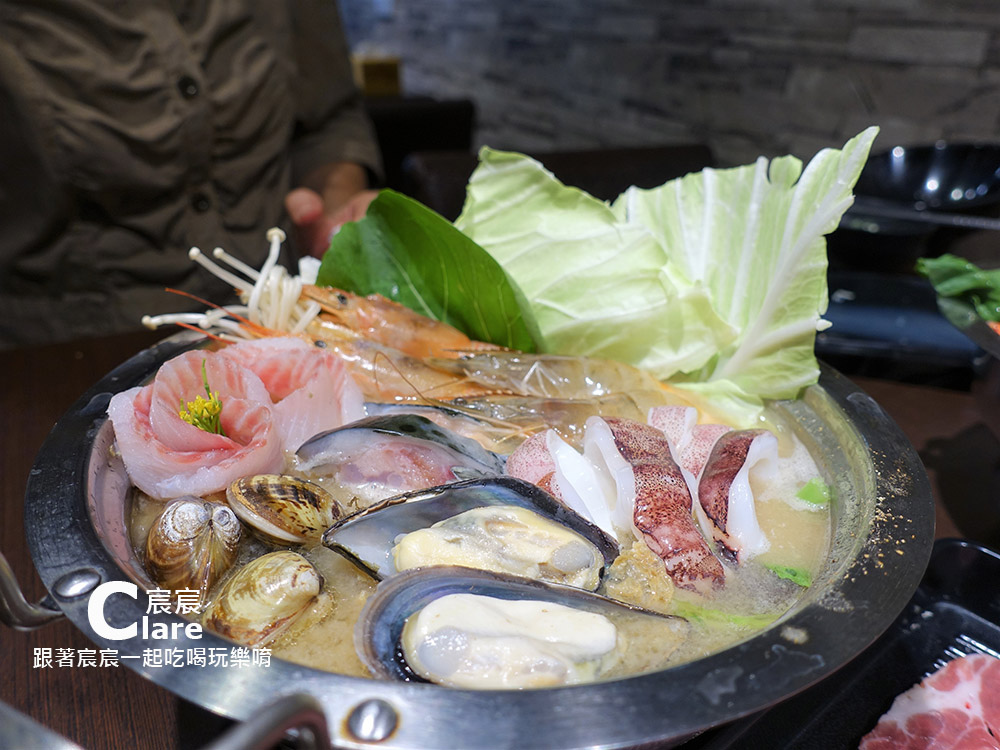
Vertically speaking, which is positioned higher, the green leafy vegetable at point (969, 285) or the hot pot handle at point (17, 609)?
the green leafy vegetable at point (969, 285)

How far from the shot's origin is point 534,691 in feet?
1.98

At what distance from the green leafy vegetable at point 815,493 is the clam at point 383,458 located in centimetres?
52

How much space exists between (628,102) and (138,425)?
4724 millimetres

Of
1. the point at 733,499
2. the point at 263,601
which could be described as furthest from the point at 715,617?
the point at 263,601

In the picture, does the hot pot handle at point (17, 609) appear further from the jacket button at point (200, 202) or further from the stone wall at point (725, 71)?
the stone wall at point (725, 71)

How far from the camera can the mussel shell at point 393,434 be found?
3.23 ft

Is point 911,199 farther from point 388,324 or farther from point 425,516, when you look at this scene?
point 425,516

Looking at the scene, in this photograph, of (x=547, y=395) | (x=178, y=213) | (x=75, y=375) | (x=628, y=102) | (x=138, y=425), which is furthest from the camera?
(x=628, y=102)

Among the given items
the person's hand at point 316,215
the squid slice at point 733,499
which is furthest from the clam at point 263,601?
the person's hand at point 316,215

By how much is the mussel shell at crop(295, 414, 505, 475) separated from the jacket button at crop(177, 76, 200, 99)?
56.0 inches

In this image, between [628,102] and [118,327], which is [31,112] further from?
[628,102]

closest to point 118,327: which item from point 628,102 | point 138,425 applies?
point 138,425

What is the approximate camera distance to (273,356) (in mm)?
1192

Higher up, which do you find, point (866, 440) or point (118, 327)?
point (866, 440)
